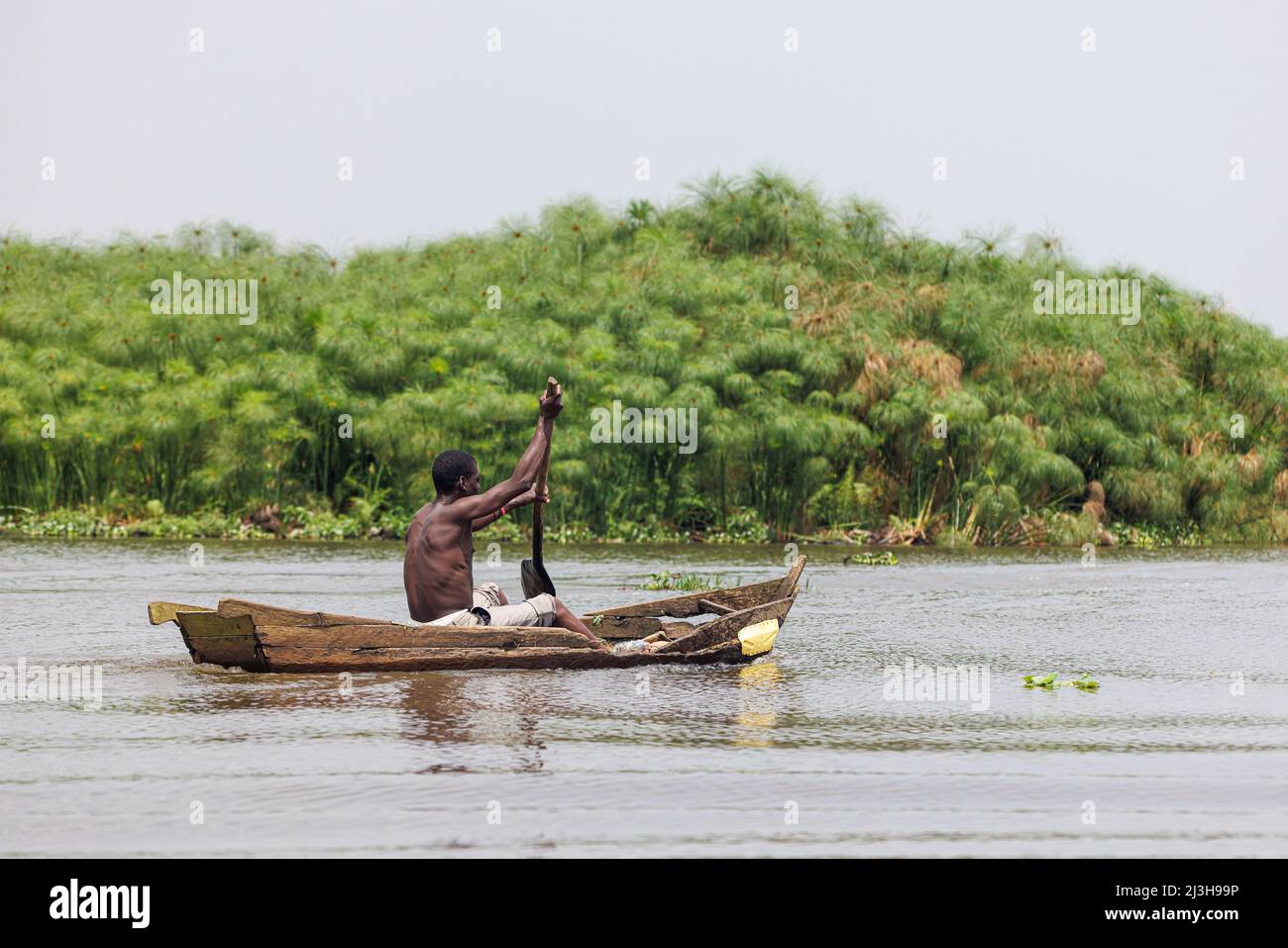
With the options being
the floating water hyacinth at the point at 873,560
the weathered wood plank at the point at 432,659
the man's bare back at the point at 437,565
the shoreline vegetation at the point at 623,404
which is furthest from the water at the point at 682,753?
the shoreline vegetation at the point at 623,404

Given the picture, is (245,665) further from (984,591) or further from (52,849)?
(984,591)

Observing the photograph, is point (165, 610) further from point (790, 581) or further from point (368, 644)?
point (790, 581)

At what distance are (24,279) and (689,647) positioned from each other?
1105 inches

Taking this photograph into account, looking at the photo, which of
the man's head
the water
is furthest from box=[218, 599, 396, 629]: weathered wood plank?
the man's head

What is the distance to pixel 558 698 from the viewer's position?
10.5 m

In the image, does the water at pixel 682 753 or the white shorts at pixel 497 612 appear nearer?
the water at pixel 682 753

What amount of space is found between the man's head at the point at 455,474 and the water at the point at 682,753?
1.40 meters

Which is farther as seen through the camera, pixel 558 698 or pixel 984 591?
pixel 984 591

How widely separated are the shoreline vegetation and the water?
13.8 metres

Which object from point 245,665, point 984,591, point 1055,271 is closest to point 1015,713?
point 245,665

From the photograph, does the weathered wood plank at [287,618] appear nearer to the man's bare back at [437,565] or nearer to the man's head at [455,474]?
the man's bare back at [437,565]

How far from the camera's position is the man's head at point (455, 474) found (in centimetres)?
1140

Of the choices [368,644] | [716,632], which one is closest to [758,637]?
[716,632]

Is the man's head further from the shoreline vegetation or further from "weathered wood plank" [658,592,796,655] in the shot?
the shoreline vegetation
